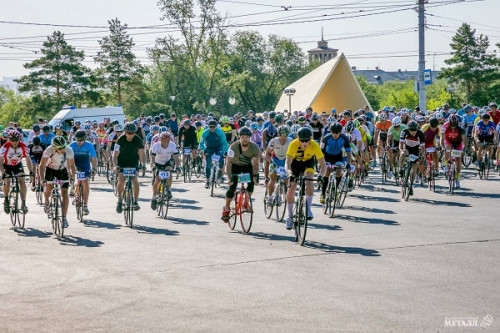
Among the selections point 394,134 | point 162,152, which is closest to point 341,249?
point 162,152

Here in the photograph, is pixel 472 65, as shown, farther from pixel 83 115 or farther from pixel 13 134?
pixel 13 134

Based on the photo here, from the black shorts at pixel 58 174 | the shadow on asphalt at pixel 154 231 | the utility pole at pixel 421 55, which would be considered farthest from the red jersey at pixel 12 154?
the utility pole at pixel 421 55

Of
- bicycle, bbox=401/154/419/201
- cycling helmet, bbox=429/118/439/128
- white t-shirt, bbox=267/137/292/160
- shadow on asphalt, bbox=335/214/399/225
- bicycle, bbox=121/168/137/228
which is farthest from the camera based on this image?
cycling helmet, bbox=429/118/439/128

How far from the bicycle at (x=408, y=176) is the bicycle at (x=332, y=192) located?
2.91 meters

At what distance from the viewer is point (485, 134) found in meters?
24.0

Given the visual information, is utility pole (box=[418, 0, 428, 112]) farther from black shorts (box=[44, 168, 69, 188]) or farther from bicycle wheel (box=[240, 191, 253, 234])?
black shorts (box=[44, 168, 69, 188])

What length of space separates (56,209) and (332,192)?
533 cm

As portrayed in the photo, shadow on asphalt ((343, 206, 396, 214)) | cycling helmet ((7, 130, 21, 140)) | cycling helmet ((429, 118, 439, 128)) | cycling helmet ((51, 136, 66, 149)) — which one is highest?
cycling helmet ((429, 118, 439, 128))

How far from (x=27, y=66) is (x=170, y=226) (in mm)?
73878

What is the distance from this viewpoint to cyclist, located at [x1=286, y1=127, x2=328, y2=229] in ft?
42.5

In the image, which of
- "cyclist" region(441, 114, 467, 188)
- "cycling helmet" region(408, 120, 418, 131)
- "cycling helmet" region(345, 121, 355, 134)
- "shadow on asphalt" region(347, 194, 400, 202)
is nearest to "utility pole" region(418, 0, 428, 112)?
"cycling helmet" region(345, 121, 355, 134)

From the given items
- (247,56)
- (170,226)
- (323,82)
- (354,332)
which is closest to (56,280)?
(354,332)

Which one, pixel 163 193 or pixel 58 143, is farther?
pixel 163 193

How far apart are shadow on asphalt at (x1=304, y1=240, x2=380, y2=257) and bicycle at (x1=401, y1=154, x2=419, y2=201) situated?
685 cm
